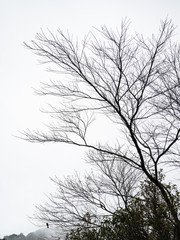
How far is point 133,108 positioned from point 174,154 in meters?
1.98

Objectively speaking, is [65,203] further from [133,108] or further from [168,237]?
[133,108]

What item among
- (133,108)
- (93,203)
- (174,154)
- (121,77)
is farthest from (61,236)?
(121,77)

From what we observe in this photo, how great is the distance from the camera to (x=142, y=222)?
5457 millimetres

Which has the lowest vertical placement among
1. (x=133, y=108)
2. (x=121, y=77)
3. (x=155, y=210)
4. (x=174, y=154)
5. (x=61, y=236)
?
(x=61, y=236)

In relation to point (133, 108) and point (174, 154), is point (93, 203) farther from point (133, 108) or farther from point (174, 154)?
point (133, 108)

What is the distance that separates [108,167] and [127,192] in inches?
51.3

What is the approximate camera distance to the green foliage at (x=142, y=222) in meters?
5.26

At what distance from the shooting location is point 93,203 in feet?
22.1

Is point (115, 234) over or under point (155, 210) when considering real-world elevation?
under

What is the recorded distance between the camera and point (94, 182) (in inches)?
287

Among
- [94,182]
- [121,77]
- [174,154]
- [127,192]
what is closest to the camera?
[121,77]

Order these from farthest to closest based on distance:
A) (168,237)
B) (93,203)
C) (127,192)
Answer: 1. (127,192)
2. (93,203)
3. (168,237)

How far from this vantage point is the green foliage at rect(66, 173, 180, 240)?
526 centimetres

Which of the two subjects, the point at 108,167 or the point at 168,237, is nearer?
the point at 168,237
